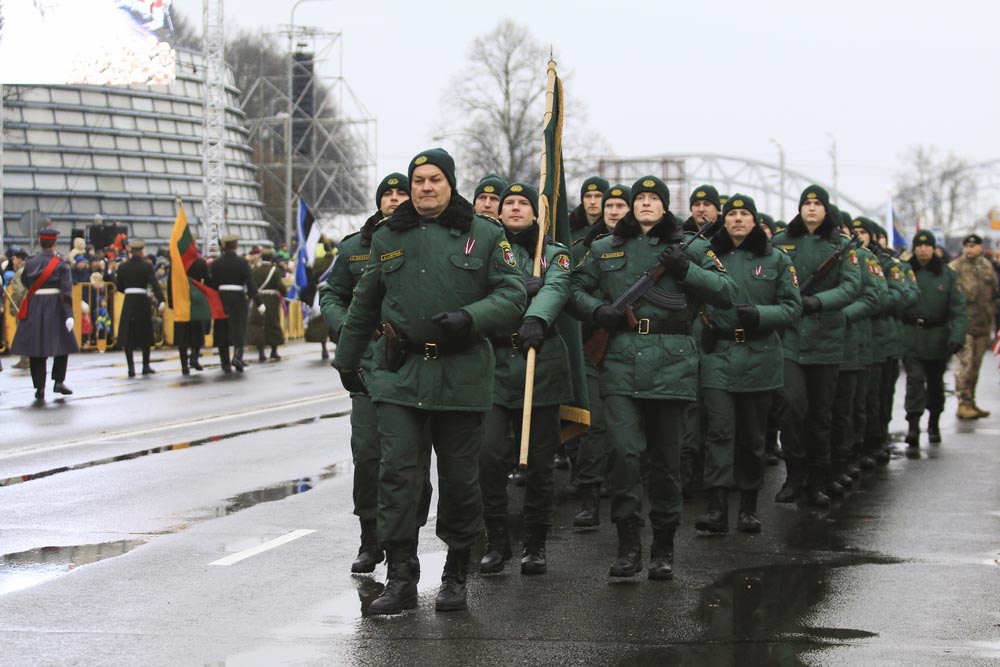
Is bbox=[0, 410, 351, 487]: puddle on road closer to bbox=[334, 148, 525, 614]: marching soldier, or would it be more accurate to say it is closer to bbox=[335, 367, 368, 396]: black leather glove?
bbox=[335, 367, 368, 396]: black leather glove

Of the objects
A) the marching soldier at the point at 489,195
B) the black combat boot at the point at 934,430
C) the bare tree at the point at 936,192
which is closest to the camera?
the marching soldier at the point at 489,195

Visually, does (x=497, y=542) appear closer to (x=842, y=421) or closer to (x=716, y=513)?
(x=716, y=513)

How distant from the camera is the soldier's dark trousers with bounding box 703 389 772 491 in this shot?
933cm

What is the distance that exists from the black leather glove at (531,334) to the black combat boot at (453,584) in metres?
1.01

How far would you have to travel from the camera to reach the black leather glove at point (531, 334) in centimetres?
739

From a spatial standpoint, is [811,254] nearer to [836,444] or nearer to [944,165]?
[836,444]

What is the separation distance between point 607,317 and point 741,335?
5.94 ft

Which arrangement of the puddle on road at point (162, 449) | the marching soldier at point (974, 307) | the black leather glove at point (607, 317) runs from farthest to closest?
the marching soldier at point (974, 307) → the puddle on road at point (162, 449) → the black leather glove at point (607, 317)

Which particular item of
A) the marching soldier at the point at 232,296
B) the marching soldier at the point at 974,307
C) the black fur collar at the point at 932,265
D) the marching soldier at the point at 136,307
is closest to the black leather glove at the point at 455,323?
the black fur collar at the point at 932,265

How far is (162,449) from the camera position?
44.3ft

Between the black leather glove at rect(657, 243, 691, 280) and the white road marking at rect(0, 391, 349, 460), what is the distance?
22.8 ft

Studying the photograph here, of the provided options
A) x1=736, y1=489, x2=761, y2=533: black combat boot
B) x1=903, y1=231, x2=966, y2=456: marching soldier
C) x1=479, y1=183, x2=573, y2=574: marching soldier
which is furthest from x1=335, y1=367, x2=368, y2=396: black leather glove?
x1=903, y1=231, x2=966, y2=456: marching soldier

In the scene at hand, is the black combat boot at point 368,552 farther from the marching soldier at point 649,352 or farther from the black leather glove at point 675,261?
the black leather glove at point 675,261

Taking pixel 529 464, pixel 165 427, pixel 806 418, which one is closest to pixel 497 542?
pixel 529 464
